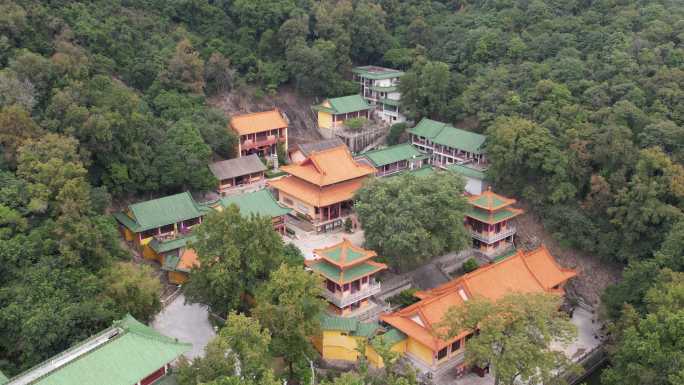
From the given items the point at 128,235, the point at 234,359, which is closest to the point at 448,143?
the point at 128,235

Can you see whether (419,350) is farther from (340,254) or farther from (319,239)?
(319,239)

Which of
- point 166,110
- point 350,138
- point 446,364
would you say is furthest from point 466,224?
point 166,110

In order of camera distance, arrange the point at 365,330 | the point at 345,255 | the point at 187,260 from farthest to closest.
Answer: the point at 187,260 → the point at 345,255 → the point at 365,330

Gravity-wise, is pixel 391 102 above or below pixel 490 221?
above

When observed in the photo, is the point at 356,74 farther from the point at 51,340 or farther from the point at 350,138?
the point at 51,340

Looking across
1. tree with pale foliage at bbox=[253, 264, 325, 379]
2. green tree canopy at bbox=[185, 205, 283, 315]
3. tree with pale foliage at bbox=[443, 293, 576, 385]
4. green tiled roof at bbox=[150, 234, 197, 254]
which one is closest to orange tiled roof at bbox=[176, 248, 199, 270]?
green tiled roof at bbox=[150, 234, 197, 254]
